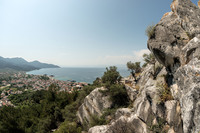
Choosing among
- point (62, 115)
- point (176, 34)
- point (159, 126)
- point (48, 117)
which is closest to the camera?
point (159, 126)

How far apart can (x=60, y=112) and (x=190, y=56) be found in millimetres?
40253

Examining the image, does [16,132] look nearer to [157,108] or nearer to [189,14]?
[157,108]

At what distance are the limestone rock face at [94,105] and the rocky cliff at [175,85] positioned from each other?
871cm

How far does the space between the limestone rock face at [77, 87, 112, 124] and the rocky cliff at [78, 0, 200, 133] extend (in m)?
8.71

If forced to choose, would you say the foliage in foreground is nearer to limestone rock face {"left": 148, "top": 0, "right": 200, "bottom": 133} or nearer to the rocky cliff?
the rocky cliff

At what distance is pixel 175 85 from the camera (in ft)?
31.3

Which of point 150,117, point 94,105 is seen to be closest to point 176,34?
point 150,117

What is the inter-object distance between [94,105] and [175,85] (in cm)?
1736

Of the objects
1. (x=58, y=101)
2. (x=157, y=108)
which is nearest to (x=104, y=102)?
(x=157, y=108)

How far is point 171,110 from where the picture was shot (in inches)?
325

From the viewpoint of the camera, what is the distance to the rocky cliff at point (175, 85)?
6535mm

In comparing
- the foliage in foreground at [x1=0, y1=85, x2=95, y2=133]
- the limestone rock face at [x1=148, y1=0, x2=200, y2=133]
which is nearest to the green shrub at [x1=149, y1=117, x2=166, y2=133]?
the limestone rock face at [x1=148, y1=0, x2=200, y2=133]

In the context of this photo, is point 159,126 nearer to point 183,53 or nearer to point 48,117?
point 183,53

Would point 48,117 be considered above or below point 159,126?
below
